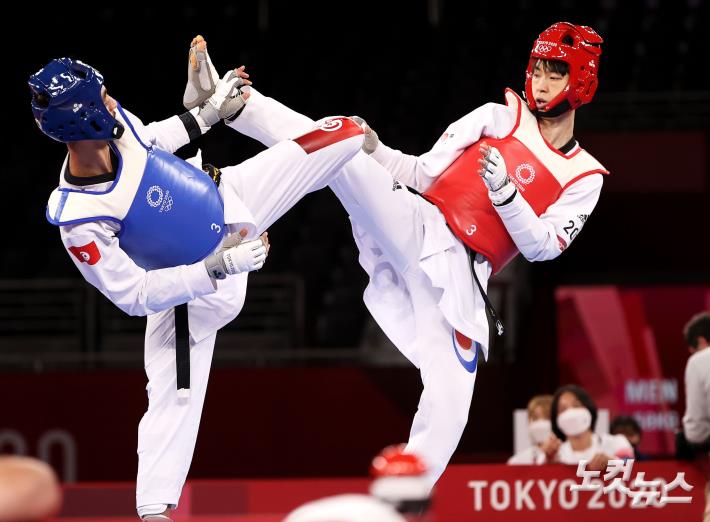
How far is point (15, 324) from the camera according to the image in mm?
10492

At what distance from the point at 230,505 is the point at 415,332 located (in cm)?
167

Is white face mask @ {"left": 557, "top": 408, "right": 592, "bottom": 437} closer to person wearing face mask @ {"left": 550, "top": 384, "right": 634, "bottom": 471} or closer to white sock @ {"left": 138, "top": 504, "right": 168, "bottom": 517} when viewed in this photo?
person wearing face mask @ {"left": 550, "top": 384, "right": 634, "bottom": 471}

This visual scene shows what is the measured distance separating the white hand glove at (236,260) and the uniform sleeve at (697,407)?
2.55 meters

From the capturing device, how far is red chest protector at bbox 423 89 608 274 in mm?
5270

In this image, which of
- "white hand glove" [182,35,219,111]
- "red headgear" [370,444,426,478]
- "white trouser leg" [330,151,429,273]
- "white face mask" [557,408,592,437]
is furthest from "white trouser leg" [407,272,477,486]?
"red headgear" [370,444,426,478]

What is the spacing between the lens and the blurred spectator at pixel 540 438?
727cm

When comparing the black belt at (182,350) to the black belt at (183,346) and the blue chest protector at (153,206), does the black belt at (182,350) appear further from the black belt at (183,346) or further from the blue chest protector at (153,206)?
the blue chest protector at (153,206)

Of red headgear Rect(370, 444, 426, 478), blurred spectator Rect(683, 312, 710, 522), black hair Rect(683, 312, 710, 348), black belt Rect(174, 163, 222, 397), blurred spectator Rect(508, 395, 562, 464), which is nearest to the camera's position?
red headgear Rect(370, 444, 426, 478)

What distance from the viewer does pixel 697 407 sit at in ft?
19.7

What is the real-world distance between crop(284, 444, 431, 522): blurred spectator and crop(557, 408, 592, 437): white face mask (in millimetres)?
4751

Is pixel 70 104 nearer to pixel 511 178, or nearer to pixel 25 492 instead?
pixel 511 178

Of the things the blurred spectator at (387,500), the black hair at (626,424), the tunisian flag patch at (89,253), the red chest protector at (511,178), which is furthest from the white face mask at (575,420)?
the blurred spectator at (387,500)

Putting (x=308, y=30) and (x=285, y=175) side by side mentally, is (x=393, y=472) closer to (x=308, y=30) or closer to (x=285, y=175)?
(x=285, y=175)

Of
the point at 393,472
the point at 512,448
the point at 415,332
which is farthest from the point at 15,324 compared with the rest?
the point at 393,472
